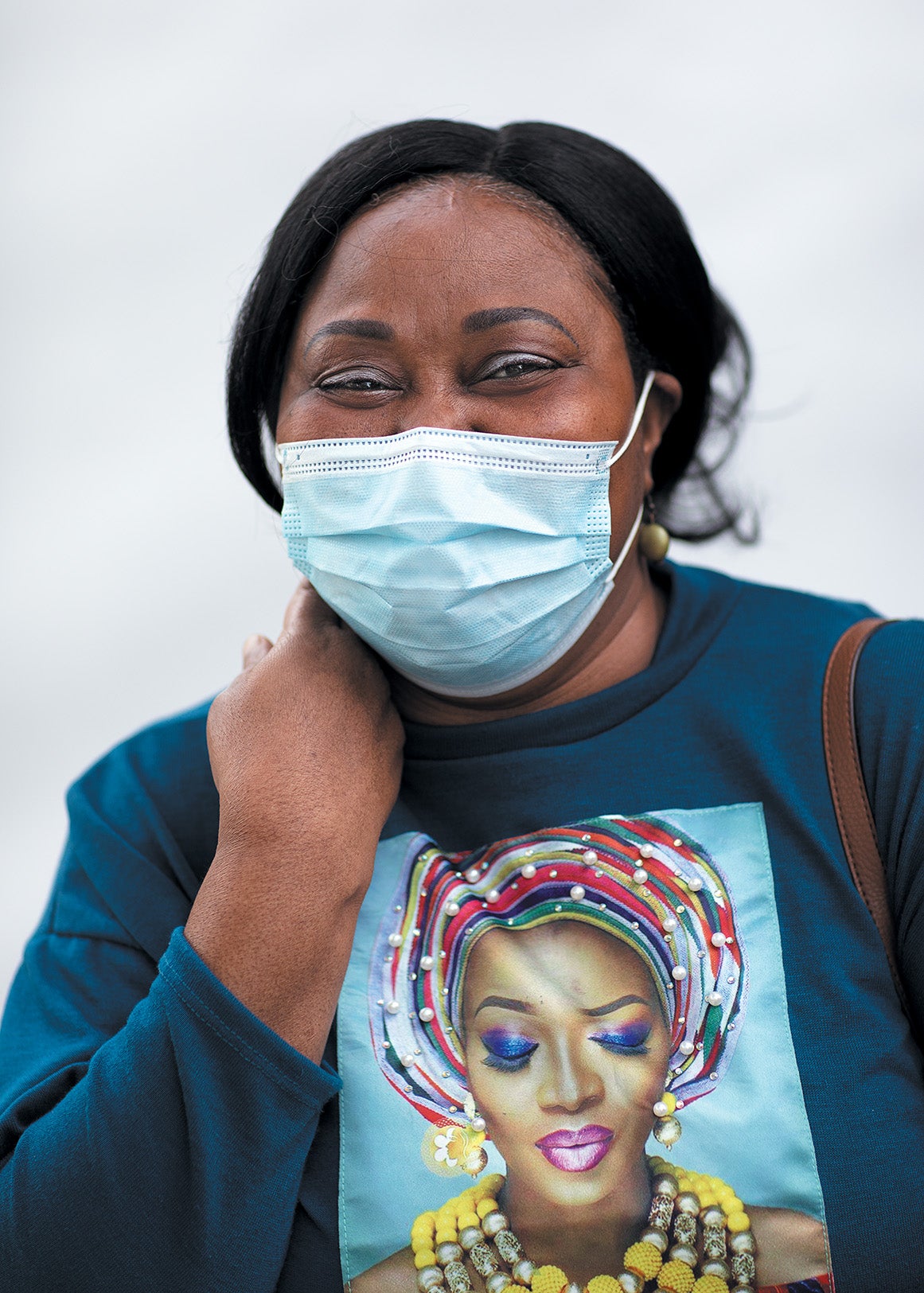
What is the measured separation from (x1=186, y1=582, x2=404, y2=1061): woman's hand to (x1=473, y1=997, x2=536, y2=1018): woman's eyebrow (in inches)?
7.2

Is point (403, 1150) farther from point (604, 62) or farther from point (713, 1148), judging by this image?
point (604, 62)

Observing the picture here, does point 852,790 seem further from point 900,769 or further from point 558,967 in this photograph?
point 558,967

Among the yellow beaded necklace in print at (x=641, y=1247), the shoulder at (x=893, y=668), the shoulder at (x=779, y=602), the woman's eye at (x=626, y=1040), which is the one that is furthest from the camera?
the shoulder at (x=779, y=602)

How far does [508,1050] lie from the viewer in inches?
58.5

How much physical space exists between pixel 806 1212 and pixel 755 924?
319mm

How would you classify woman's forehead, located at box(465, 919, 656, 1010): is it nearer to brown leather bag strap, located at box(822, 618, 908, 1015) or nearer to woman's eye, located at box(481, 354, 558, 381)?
brown leather bag strap, located at box(822, 618, 908, 1015)

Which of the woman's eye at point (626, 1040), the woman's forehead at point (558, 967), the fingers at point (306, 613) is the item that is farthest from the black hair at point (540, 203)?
the woman's eye at point (626, 1040)

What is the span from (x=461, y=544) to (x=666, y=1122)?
28.6 inches

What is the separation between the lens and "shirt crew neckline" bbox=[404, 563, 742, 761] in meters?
1.69

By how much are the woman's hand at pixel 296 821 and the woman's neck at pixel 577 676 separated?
0.19ft

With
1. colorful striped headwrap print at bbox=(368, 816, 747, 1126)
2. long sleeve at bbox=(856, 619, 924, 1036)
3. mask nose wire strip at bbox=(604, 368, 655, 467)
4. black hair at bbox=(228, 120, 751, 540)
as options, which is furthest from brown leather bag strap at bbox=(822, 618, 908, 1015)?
black hair at bbox=(228, 120, 751, 540)

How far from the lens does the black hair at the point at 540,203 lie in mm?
1746

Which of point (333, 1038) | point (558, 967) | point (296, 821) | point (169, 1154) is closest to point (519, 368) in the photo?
point (296, 821)

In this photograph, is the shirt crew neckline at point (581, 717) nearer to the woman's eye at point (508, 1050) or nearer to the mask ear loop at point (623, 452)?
the mask ear loop at point (623, 452)
